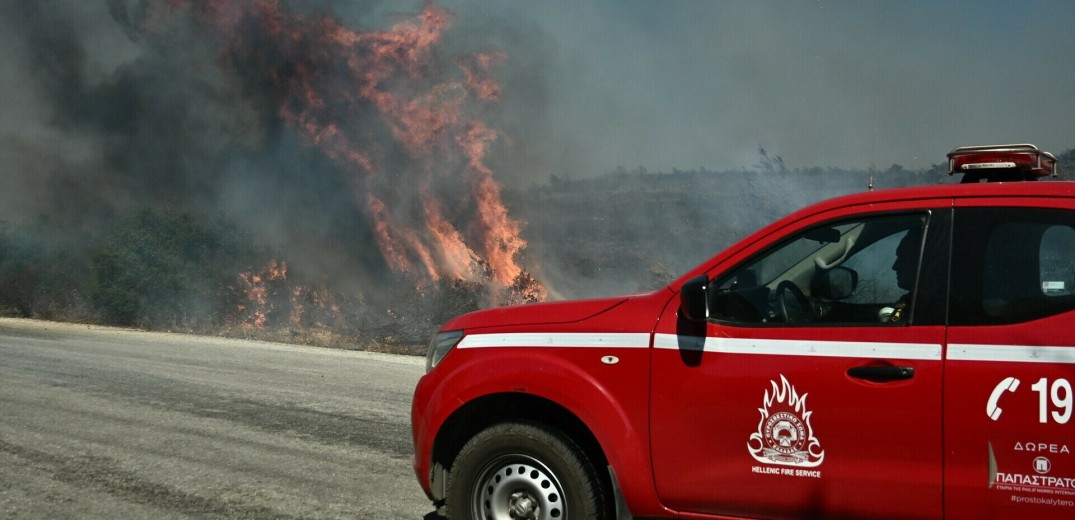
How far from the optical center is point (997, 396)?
371 centimetres

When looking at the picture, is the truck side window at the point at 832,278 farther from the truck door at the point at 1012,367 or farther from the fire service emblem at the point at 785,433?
the fire service emblem at the point at 785,433

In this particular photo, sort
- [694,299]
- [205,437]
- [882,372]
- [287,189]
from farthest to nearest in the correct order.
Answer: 1. [287,189]
2. [205,437]
3. [694,299]
4. [882,372]

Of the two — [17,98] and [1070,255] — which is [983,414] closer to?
[1070,255]

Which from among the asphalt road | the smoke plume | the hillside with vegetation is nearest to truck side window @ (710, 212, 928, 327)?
the asphalt road

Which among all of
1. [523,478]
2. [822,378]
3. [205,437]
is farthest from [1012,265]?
[205,437]

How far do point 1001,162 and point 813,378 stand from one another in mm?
1320

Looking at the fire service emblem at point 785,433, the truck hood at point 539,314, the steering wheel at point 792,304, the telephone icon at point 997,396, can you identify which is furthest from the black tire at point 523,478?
the telephone icon at point 997,396

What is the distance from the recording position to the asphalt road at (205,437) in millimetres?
6215

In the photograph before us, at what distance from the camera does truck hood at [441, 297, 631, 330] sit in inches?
186

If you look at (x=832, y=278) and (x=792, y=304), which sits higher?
(x=832, y=278)

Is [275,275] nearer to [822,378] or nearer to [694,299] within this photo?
[694,299]

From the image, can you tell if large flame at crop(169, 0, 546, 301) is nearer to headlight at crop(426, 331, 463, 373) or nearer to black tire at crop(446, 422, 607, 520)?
headlight at crop(426, 331, 463, 373)

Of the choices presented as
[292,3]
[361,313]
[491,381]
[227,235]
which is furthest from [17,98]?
[491,381]

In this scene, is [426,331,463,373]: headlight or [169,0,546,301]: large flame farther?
[169,0,546,301]: large flame
